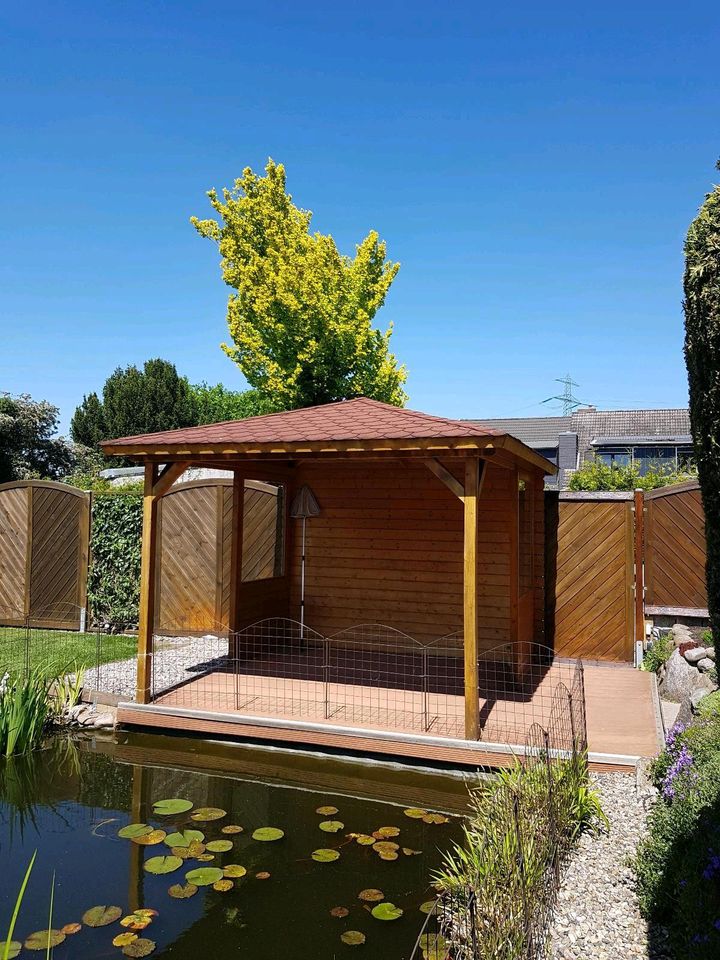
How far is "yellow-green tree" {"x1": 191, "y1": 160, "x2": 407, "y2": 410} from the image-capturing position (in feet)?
73.5

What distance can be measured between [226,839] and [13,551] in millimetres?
8714

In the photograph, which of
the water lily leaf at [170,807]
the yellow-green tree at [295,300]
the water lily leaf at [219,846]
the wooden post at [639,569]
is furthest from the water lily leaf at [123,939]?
the yellow-green tree at [295,300]

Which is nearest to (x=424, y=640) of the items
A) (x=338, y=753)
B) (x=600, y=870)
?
(x=338, y=753)

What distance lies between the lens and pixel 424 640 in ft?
31.0

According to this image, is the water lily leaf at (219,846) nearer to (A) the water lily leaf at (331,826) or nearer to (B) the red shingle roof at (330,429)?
(A) the water lily leaf at (331,826)

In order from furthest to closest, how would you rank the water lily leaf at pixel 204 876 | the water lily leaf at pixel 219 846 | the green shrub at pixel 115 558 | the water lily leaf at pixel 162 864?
the green shrub at pixel 115 558 → the water lily leaf at pixel 219 846 → the water lily leaf at pixel 162 864 → the water lily leaf at pixel 204 876

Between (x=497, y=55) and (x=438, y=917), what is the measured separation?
1284 cm

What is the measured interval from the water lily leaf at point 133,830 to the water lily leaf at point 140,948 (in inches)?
52.4

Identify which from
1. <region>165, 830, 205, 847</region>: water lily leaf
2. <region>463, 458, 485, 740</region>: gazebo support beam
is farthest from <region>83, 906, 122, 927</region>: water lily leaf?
<region>463, 458, 485, 740</region>: gazebo support beam

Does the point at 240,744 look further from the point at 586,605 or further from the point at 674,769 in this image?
the point at 586,605

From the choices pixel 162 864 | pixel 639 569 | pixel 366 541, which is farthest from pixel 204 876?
pixel 639 569

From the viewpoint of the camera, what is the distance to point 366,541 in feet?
32.2

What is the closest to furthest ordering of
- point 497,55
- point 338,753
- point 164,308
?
point 338,753 → point 497,55 → point 164,308

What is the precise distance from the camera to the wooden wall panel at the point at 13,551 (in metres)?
11.9
